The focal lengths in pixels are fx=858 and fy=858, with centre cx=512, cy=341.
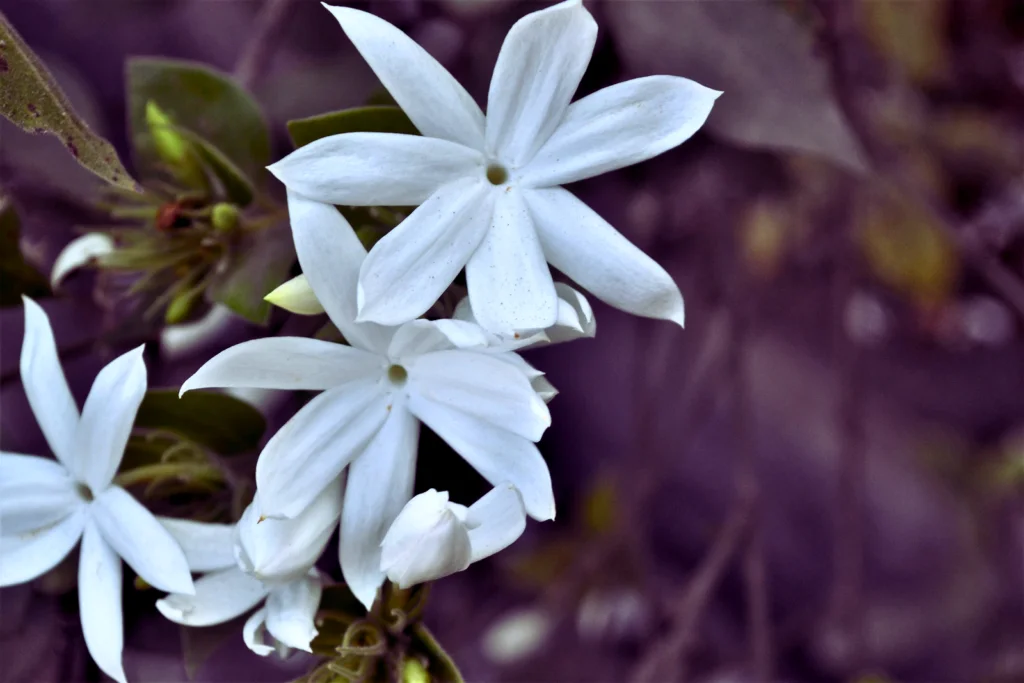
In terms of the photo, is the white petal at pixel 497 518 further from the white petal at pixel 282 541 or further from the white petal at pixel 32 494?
→ the white petal at pixel 32 494

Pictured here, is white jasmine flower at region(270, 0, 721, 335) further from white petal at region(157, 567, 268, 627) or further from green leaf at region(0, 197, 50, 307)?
green leaf at region(0, 197, 50, 307)

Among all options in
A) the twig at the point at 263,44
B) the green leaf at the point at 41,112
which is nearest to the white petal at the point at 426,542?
the green leaf at the point at 41,112

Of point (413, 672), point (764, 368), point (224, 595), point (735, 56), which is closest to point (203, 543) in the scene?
point (224, 595)

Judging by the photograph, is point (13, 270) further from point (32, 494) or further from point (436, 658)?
point (436, 658)

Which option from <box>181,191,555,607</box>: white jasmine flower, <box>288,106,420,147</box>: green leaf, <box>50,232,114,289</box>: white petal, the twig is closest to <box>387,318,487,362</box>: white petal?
<box>181,191,555,607</box>: white jasmine flower

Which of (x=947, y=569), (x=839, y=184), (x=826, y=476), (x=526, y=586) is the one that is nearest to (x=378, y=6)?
(x=839, y=184)

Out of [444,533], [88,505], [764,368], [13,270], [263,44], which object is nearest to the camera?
[444,533]
